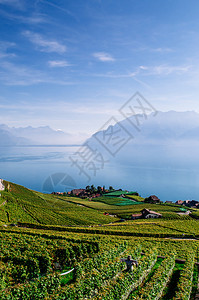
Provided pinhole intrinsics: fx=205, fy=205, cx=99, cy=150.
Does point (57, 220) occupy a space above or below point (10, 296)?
below

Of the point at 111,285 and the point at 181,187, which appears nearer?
the point at 111,285

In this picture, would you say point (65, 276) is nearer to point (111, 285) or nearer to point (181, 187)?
point (111, 285)

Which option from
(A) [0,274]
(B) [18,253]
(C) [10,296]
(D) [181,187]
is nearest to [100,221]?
(B) [18,253]

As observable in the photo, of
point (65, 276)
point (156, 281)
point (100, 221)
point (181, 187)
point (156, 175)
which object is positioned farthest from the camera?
point (156, 175)

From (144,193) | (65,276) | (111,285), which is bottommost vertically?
(144,193)

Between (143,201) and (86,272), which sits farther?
(143,201)

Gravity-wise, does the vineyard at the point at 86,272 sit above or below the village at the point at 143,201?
above

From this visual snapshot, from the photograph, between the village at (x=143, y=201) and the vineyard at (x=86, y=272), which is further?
the village at (x=143, y=201)

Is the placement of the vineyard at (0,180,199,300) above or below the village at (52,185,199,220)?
above

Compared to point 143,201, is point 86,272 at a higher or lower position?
higher

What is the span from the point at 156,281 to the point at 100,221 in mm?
26839

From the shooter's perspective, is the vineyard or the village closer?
the vineyard

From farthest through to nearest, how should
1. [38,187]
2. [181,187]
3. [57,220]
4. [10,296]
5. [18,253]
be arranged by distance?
[181,187]
[38,187]
[57,220]
[18,253]
[10,296]

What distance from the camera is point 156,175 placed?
19475 centimetres
